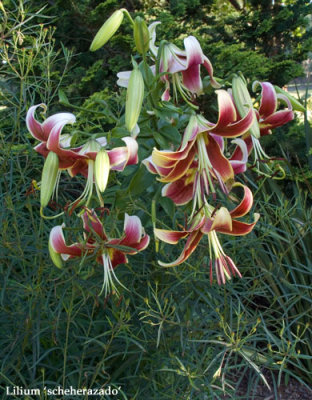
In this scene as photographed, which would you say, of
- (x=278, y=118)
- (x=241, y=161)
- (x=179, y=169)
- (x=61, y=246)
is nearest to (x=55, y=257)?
(x=61, y=246)

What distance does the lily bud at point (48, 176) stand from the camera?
79 centimetres

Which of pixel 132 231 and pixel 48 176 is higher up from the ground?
pixel 48 176

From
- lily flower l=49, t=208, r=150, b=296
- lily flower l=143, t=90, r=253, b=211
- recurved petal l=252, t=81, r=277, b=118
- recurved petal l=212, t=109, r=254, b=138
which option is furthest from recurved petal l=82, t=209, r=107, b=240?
recurved petal l=252, t=81, r=277, b=118

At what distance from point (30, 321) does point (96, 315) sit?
0.25 m

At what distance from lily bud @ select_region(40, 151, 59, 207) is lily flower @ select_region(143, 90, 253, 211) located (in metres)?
0.14

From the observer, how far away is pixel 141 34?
0.83m

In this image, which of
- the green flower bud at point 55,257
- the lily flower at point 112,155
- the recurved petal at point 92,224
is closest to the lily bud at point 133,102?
the lily flower at point 112,155

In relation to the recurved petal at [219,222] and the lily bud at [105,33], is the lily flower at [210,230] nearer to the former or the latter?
the recurved petal at [219,222]

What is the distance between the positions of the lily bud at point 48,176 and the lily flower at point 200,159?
14 cm

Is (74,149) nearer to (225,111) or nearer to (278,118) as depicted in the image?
(225,111)

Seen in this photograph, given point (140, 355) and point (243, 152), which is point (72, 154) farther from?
point (140, 355)

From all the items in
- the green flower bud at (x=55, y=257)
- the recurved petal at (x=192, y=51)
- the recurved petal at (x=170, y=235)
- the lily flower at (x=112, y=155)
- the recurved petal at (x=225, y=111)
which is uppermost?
the recurved petal at (x=192, y=51)

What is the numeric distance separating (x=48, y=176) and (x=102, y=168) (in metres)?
0.09

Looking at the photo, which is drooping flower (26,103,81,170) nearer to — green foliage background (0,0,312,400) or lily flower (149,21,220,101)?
green foliage background (0,0,312,400)
